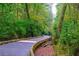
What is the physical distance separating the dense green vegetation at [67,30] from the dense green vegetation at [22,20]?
109mm

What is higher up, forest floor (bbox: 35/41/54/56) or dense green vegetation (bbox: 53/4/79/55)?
dense green vegetation (bbox: 53/4/79/55)

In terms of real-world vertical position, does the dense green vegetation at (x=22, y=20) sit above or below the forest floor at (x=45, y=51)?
above

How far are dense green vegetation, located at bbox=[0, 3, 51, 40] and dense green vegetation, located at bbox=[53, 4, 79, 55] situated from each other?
4.3 inches

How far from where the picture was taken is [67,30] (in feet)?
8.06

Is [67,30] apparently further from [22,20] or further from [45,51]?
[22,20]

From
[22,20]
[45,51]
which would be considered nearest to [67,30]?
[45,51]

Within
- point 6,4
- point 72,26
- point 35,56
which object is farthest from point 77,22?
point 6,4

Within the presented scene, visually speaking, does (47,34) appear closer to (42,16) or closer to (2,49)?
(42,16)

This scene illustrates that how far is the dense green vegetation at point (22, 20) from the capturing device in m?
2.48

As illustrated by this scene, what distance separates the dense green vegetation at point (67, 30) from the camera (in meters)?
2.45

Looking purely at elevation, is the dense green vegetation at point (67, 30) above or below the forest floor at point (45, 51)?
above

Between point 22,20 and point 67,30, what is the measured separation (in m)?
0.43

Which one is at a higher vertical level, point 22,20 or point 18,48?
point 22,20

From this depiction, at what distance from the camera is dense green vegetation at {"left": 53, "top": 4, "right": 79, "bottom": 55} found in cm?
245
